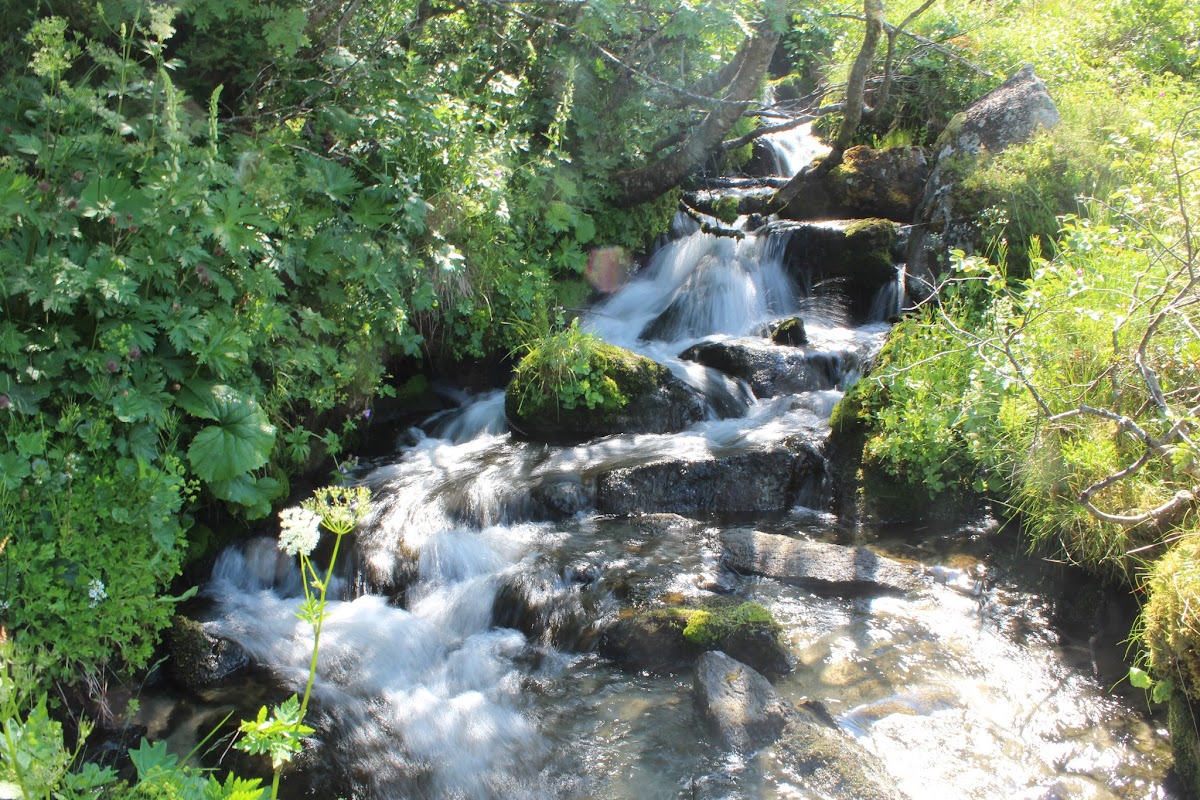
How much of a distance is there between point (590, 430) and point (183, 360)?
4101 millimetres

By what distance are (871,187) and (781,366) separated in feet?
13.8

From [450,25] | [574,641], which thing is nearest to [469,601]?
[574,641]

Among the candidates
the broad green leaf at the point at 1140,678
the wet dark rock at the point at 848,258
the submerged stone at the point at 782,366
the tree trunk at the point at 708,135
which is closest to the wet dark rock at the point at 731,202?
the wet dark rock at the point at 848,258

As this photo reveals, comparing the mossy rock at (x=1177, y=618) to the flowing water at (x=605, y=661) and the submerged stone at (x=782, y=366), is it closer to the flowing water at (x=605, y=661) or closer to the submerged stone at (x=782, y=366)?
the flowing water at (x=605, y=661)

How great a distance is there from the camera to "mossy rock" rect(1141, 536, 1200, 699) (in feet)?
11.0

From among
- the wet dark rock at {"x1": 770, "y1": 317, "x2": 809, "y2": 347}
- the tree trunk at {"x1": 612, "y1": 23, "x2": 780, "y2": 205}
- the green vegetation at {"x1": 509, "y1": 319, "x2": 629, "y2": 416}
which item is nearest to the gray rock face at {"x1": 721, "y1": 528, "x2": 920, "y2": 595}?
the green vegetation at {"x1": 509, "y1": 319, "x2": 629, "y2": 416}

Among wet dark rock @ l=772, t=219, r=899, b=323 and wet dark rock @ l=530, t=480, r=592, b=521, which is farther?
wet dark rock @ l=772, t=219, r=899, b=323

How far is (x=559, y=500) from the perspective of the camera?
6.11 meters

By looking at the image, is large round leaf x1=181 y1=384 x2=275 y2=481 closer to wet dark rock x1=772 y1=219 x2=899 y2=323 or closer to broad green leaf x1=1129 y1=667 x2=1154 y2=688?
broad green leaf x1=1129 y1=667 x2=1154 y2=688

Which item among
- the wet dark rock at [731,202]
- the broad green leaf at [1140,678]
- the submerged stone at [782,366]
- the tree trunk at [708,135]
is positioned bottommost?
the broad green leaf at [1140,678]

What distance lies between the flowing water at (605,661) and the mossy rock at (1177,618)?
404 mm

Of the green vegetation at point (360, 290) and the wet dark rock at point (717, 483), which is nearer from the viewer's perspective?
the green vegetation at point (360, 290)

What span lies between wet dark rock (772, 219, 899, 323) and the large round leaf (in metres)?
7.35

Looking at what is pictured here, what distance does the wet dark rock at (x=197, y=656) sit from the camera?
161 inches
